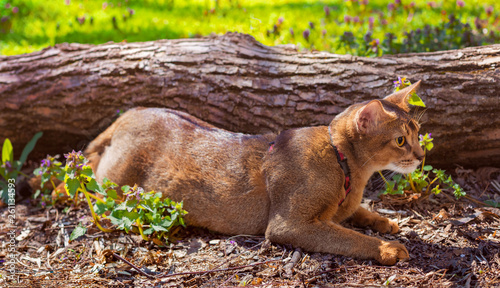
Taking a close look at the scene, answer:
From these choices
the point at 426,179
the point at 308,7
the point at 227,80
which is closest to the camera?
the point at 426,179

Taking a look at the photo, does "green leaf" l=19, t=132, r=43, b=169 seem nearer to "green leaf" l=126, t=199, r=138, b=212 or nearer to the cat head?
"green leaf" l=126, t=199, r=138, b=212

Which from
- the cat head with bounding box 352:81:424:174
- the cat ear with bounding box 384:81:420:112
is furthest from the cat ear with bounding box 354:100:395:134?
the cat ear with bounding box 384:81:420:112

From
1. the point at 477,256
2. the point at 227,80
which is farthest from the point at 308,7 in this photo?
the point at 477,256

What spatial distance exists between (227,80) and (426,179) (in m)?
2.35

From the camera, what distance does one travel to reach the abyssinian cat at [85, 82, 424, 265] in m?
3.55

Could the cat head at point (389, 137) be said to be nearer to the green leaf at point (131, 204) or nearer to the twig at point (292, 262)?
the twig at point (292, 262)

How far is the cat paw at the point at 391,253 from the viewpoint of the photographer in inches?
130

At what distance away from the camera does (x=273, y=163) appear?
3.79m

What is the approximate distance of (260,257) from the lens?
11.7 ft

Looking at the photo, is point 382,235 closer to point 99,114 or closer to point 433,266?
point 433,266

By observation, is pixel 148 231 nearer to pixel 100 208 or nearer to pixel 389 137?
pixel 100 208

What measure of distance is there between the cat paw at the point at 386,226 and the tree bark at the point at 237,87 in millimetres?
1173

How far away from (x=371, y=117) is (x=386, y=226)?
1001mm

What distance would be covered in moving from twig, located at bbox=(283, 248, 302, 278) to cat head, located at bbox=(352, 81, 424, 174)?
0.95 m
